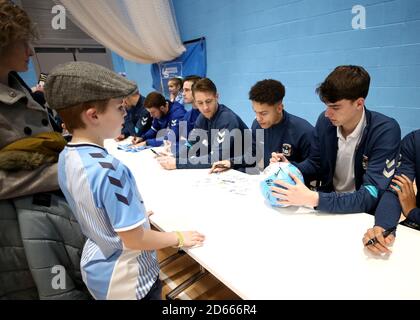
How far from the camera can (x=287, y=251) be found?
0.92 m

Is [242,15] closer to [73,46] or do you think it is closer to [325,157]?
[325,157]

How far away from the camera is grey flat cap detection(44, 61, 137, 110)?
0.71m

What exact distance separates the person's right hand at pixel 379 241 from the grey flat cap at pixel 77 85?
3.21 feet

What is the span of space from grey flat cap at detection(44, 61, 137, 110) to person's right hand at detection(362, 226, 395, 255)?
98 cm

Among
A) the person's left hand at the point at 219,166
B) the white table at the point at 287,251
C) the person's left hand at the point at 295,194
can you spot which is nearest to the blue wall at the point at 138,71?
the person's left hand at the point at 219,166

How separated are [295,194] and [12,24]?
121 centimetres

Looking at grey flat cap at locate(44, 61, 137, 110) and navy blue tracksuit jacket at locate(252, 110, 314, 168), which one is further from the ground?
grey flat cap at locate(44, 61, 137, 110)

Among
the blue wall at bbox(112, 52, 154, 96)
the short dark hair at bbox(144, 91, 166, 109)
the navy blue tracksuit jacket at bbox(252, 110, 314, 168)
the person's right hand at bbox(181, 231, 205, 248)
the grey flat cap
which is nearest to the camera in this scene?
the grey flat cap

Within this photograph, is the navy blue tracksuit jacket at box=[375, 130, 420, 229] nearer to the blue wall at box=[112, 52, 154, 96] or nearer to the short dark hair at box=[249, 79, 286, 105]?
the short dark hair at box=[249, 79, 286, 105]

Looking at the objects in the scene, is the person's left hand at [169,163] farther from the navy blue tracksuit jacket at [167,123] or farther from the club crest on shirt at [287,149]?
the navy blue tracksuit jacket at [167,123]

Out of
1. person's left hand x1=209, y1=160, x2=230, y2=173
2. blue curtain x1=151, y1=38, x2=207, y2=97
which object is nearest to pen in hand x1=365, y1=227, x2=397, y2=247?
person's left hand x1=209, y1=160, x2=230, y2=173

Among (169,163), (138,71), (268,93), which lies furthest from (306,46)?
(138,71)

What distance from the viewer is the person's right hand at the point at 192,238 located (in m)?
0.98

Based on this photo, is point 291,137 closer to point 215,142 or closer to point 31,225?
point 215,142
